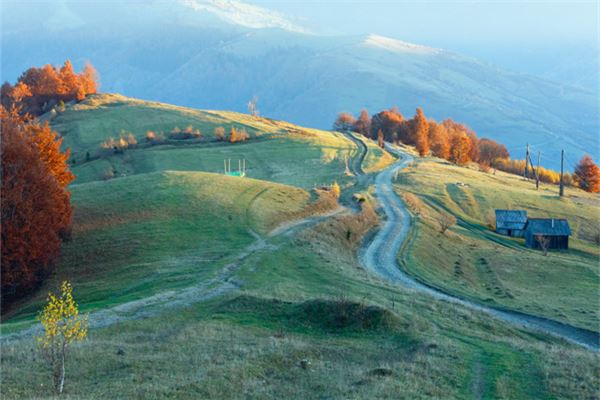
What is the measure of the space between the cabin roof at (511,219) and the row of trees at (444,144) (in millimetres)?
68902

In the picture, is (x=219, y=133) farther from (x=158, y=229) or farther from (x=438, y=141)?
(x=158, y=229)

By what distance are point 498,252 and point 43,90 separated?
14348 centimetres

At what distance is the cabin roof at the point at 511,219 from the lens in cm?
8844

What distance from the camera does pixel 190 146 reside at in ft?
426

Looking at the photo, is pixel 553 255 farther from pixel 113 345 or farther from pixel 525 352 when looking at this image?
pixel 113 345

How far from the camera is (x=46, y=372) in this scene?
74.5 ft

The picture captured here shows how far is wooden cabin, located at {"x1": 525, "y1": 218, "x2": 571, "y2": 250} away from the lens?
8181cm

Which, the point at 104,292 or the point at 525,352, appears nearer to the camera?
the point at 525,352

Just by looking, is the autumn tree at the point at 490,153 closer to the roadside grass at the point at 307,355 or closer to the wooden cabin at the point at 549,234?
the wooden cabin at the point at 549,234

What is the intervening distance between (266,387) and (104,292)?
22901 millimetres

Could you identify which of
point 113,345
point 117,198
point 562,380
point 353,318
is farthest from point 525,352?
point 117,198

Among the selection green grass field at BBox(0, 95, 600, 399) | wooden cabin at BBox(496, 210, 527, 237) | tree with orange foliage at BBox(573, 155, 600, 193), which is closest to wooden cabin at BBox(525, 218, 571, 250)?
wooden cabin at BBox(496, 210, 527, 237)

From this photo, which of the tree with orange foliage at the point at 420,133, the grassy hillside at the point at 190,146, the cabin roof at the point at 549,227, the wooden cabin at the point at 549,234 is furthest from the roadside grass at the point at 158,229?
the tree with orange foliage at the point at 420,133

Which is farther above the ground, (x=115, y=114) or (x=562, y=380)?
(x=115, y=114)
